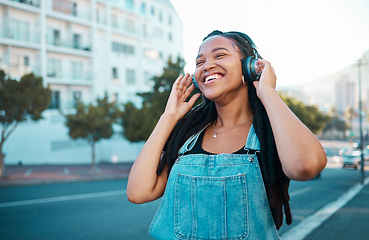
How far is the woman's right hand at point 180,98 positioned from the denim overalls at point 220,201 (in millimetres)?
355

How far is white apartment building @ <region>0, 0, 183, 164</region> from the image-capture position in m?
24.6

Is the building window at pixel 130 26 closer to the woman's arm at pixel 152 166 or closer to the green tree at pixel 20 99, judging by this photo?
the green tree at pixel 20 99

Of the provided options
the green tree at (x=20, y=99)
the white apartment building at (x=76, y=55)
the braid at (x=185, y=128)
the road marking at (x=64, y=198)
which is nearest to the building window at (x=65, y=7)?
→ the white apartment building at (x=76, y=55)

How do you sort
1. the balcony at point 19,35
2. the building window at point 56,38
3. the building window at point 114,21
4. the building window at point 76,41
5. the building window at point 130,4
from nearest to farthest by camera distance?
1. the balcony at point 19,35
2. the building window at point 56,38
3. the building window at point 76,41
4. the building window at point 114,21
5. the building window at point 130,4

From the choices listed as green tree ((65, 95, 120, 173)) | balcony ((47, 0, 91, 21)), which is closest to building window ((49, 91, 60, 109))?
balcony ((47, 0, 91, 21))

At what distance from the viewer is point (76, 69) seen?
29.0 metres

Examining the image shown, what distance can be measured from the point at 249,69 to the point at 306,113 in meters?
35.9

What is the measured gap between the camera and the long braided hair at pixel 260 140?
139 cm

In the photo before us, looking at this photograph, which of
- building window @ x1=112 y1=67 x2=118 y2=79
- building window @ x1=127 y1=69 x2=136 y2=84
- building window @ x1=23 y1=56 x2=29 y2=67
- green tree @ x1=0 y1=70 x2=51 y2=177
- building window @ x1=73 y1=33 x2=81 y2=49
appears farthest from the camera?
building window @ x1=127 y1=69 x2=136 y2=84

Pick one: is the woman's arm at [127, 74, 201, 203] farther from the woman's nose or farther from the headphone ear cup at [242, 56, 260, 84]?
the headphone ear cup at [242, 56, 260, 84]

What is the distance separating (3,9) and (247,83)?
27399mm

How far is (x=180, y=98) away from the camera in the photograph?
188 cm

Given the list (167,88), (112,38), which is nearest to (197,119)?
(167,88)

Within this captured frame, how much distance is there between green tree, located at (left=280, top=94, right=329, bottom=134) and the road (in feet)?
67.5
